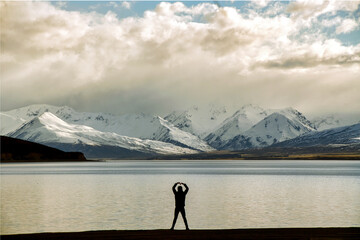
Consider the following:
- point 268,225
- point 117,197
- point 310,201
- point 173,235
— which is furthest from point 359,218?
point 117,197

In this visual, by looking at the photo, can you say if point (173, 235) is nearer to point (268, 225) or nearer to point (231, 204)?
point (268, 225)

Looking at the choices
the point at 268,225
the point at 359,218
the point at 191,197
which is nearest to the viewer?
the point at 268,225

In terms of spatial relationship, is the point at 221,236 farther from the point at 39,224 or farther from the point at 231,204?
the point at 231,204

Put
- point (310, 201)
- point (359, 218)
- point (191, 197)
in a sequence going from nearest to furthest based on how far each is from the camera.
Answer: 1. point (359, 218)
2. point (310, 201)
3. point (191, 197)

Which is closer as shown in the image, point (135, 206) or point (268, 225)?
point (268, 225)

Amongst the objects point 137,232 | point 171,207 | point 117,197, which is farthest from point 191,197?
point 137,232

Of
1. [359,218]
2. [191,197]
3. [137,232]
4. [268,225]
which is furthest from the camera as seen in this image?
[191,197]

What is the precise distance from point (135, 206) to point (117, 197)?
1641 cm

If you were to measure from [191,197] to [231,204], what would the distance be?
1409cm

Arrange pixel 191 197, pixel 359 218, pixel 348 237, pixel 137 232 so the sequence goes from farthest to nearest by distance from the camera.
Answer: pixel 191 197 → pixel 359 218 → pixel 137 232 → pixel 348 237

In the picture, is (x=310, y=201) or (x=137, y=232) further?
(x=310, y=201)

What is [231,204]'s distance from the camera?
7619cm

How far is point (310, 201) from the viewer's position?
3145 inches

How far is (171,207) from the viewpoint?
235 ft
